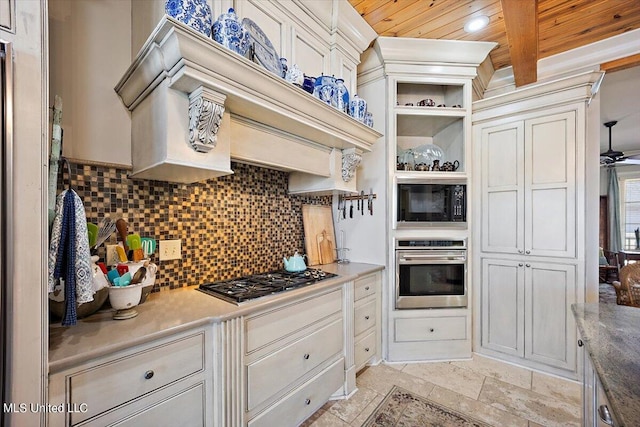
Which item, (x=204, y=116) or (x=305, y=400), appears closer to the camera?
(x=204, y=116)

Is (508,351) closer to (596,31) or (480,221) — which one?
(480,221)

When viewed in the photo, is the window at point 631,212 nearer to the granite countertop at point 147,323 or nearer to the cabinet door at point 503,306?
the cabinet door at point 503,306

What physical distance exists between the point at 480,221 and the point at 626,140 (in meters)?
4.96

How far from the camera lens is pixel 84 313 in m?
1.09

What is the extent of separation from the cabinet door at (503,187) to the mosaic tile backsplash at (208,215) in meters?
1.71

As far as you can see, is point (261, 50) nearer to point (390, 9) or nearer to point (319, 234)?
point (390, 9)

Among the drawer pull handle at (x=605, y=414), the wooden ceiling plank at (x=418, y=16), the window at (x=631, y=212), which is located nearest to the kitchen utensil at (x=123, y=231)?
the drawer pull handle at (x=605, y=414)

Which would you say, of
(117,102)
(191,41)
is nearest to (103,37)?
(117,102)

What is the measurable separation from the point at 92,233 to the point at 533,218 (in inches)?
117

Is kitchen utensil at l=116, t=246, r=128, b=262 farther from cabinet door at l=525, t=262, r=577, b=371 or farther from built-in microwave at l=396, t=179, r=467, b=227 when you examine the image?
cabinet door at l=525, t=262, r=577, b=371

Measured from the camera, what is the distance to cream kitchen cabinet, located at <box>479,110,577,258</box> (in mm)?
2252

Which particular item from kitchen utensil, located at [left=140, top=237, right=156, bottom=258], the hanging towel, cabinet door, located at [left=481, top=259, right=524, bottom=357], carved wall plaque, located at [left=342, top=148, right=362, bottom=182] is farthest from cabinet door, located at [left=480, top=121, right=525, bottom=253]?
the hanging towel

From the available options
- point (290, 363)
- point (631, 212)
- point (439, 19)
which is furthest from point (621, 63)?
point (631, 212)

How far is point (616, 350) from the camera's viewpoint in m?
0.94
